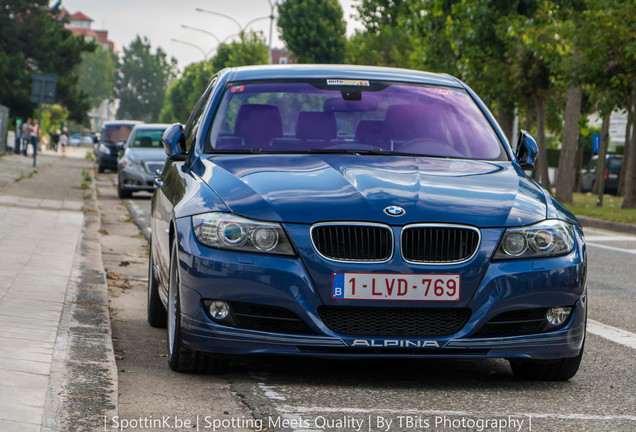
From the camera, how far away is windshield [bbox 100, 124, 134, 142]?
38.8 metres

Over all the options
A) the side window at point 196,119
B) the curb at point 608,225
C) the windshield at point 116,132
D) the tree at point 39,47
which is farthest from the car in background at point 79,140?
the side window at point 196,119

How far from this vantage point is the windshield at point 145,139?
26.0 m

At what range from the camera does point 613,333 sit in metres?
7.55

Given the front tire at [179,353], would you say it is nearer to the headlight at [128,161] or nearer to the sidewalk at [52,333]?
the sidewalk at [52,333]

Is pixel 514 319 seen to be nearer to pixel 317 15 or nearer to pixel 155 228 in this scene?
pixel 155 228

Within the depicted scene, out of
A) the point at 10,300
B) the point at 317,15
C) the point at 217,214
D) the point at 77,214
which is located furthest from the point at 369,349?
the point at 317,15

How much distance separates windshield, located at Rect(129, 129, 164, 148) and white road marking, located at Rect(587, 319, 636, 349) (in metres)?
18.9

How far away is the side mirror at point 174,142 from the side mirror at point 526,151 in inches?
75.8

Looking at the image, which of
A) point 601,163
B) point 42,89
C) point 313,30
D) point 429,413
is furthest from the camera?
point 313,30

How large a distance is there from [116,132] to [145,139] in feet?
43.2

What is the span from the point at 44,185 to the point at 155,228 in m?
18.4

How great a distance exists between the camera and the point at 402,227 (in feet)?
16.8

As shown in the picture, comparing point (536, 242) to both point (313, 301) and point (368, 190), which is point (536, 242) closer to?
point (368, 190)

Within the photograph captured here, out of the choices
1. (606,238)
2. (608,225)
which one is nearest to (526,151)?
(606,238)
